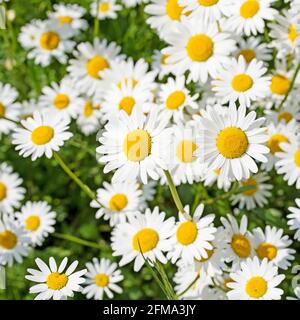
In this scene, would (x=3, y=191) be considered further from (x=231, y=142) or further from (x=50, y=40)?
(x=231, y=142)

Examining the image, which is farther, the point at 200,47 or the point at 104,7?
the point at 104,7

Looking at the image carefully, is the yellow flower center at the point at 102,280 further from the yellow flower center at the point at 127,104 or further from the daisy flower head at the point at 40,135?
the yellow flower center at the point at 127,104

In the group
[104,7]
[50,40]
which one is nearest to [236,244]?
[50,40]

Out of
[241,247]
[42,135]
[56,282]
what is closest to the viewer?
[56,282]

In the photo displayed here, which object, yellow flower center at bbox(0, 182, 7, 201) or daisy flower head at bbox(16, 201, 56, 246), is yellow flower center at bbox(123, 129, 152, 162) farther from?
yellow flower center at bbox(0, 182, 7, 201)

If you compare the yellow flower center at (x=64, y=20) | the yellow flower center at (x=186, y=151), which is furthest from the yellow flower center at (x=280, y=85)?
the yellow flower center at (x=64, y=20)

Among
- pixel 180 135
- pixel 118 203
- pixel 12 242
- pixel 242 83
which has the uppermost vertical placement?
pixel 242 83
